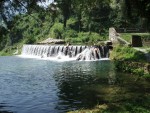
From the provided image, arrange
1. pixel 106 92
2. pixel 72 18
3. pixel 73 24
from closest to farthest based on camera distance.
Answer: pixel 106 92, pixel 73 24, pixel 72 18

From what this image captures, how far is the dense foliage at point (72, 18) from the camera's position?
17484mm

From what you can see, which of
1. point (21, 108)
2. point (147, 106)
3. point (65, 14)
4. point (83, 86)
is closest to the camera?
point (147, 106)

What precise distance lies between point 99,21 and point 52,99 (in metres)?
53.7

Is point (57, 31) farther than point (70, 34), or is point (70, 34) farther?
point (57, 31)

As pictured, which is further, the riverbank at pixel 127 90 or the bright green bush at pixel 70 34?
the bright green bush at pixel 70 34

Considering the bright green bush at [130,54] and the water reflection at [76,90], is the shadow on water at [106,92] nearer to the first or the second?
the water reflection at [76,90]

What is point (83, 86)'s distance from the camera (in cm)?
2300

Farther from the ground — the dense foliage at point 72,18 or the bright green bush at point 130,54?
the dense foliage at point 72,18

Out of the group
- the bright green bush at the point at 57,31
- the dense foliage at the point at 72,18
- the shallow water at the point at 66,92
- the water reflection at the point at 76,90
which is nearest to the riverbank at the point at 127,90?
the shallow water at the point at 66,92

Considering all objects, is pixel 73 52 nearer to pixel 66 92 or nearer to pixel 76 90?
pixel 76 90

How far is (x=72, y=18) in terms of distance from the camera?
3120 inches

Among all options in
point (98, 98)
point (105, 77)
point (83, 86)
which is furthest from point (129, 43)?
point (98, 98)

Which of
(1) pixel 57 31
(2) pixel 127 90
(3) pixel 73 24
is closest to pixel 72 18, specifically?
(3) pixel 73 24

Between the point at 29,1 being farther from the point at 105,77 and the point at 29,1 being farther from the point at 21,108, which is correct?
the point at 105,77
